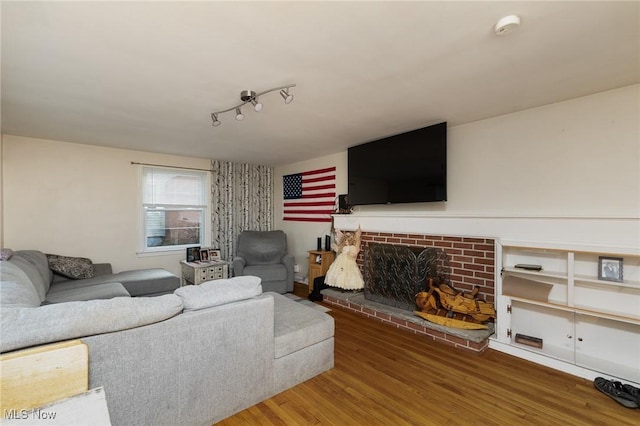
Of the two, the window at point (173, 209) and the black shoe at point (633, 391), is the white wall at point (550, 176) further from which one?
the window at point (173, 209)

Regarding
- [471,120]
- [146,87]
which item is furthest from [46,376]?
[471,120]

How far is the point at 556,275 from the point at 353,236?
225 cm

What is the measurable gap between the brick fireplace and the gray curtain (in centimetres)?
280

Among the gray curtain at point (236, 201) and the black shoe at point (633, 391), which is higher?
the gray curtain at point (236, 201)

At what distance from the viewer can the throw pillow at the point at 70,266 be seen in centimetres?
331

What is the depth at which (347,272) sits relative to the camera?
385cm

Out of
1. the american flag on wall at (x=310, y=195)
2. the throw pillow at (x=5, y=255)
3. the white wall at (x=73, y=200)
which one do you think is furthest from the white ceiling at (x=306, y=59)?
the american flag on wall at (x=310, y=195)

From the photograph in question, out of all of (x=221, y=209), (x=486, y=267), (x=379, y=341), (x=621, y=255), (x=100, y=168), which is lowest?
(x=379, y=341)

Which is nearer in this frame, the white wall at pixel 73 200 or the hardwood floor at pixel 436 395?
the hardwood floor at pixel 436 395

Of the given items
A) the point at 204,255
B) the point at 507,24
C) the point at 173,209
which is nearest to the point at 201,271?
the point at 204,255

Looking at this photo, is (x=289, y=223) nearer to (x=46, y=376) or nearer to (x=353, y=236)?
(x=353, y=236)

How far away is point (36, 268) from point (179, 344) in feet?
8.07

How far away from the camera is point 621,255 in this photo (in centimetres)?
208

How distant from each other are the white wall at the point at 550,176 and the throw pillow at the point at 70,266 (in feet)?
13.3
